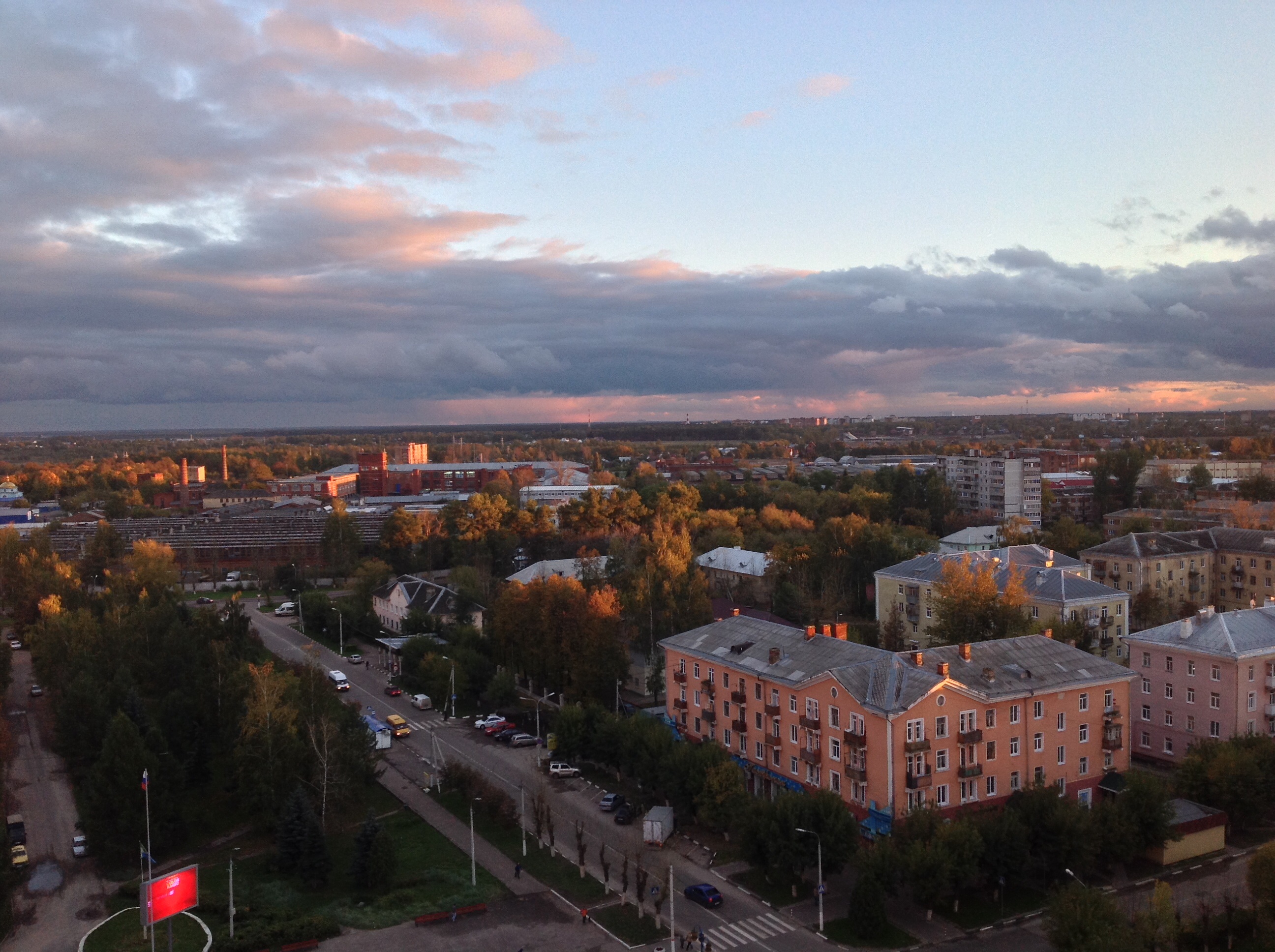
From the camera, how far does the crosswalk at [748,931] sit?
23.6m

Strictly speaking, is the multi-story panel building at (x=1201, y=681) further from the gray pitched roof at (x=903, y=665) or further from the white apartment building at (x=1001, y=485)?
the white apartment building at (x=1001, y=485)

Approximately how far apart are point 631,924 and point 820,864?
4.94 m

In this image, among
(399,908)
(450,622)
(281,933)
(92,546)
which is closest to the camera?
(281,933)

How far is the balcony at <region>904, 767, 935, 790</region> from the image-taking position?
89.5 feet

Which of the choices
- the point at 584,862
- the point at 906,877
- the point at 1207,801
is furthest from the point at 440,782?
the point at 1207,801

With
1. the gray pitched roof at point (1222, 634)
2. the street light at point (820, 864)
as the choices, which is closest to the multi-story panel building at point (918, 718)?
the street light at point (820, 864)

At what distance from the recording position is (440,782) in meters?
34.4

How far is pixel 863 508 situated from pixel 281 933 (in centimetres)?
6565

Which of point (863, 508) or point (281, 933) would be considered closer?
point (281, 933)

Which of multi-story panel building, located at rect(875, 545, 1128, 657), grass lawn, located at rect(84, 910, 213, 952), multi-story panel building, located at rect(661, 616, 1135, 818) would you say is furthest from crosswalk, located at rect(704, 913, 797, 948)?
multi-story panel building, located at rect(875, 545, 1128, 657)

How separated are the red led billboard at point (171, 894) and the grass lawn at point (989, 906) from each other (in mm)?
18060

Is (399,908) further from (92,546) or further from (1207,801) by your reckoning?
(92,546)

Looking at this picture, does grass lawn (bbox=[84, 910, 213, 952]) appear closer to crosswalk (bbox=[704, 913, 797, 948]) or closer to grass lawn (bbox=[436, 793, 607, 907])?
grass lawn (bbox=[436, 793, 607, 907])

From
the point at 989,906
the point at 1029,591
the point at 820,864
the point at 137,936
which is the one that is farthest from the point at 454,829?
Answer: the point at 1029,591
